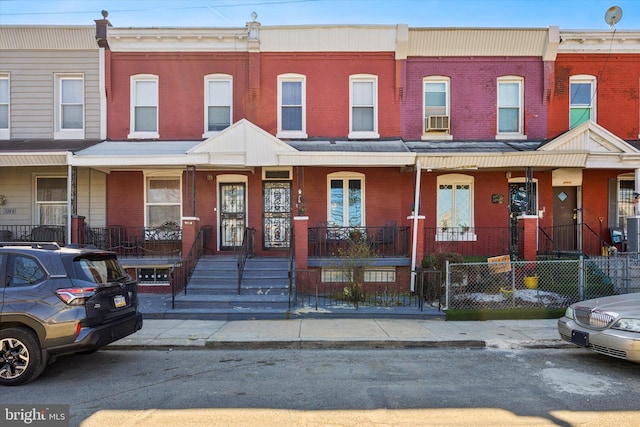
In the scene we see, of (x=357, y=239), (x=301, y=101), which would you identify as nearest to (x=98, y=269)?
(x=357, y=239)

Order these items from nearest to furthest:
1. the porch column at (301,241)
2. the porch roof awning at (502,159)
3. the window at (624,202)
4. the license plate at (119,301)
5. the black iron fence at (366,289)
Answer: the license plate at (119,301) < the black iron fence at (366,289) < the porch column at (301,241) < the porch roof awning at (502,159) < the window at (624,202)

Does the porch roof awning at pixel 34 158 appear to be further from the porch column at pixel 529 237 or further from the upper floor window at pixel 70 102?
the porch column at pixel 529 237

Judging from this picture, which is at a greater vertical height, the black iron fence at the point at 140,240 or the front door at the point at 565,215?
the front door at the point at 565,215

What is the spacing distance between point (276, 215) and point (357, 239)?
2757 mm

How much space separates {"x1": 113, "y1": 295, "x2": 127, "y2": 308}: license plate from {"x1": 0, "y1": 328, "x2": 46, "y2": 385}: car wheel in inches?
41.7

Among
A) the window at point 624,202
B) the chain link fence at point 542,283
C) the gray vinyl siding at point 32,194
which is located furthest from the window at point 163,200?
the window at point 624,202

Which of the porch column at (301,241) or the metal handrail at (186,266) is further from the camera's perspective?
the porch column at (301,241)

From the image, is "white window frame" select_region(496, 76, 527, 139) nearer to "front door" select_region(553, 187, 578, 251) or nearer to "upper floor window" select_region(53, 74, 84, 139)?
"front door" select_region(553, 187, 578, 251)

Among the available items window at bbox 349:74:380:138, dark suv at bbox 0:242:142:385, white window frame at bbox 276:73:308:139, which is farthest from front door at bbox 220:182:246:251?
dark suv at bbox 0:242:142:385

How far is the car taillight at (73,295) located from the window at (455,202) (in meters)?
10.5

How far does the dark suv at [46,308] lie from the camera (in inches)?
222

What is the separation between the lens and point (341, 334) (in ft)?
27.3

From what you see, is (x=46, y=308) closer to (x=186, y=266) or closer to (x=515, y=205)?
(x=186, y=266)

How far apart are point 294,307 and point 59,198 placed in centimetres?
863
